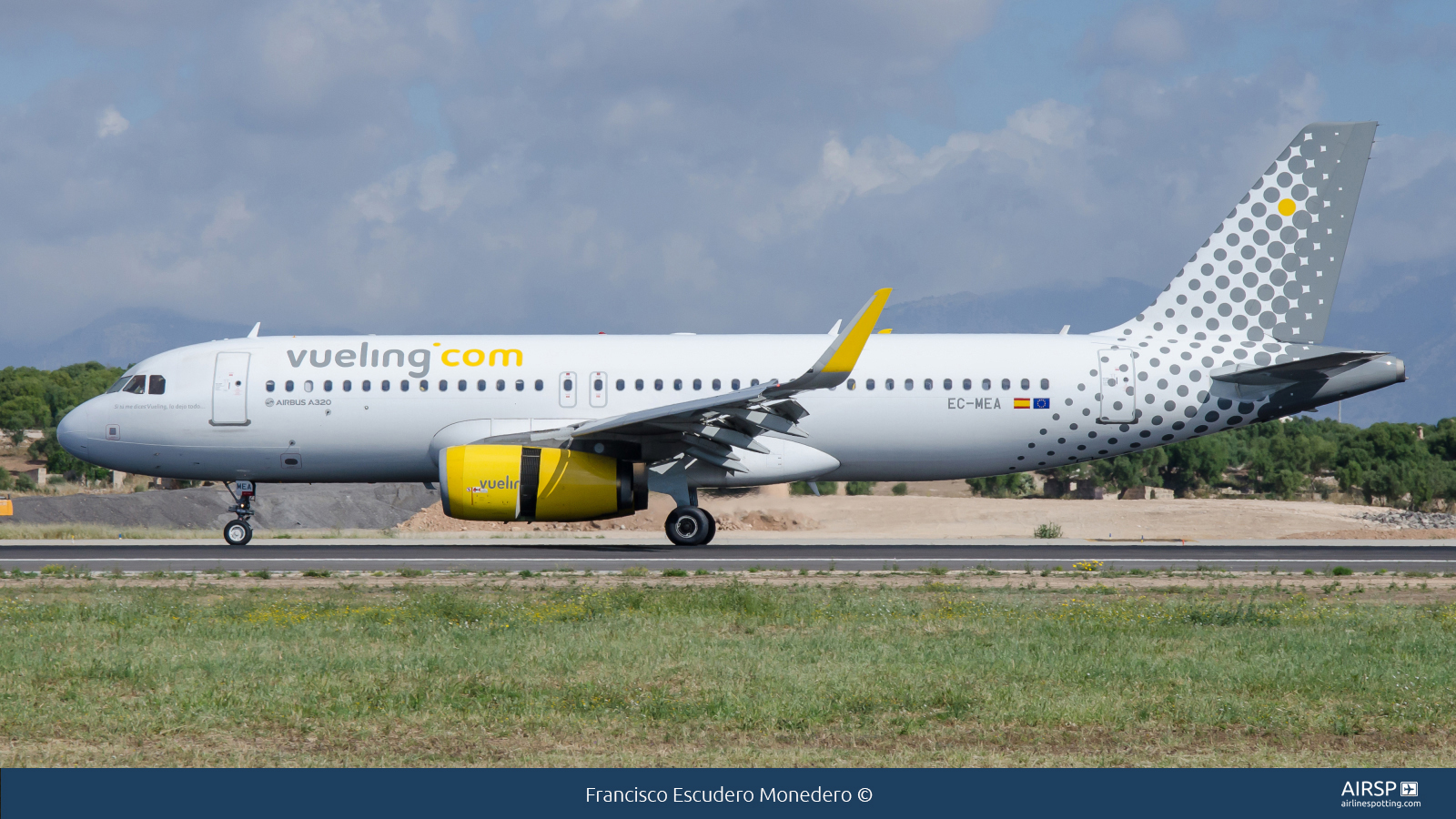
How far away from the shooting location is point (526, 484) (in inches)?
798

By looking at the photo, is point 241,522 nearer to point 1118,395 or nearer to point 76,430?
point 76,430

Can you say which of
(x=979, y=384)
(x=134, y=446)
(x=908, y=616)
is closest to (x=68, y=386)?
(x=134, y=446)

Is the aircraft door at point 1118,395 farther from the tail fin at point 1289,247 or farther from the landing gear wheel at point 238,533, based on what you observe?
the landing gear wheel at point 238,533

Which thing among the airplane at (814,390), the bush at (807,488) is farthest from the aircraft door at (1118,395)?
the bush at (807,488)

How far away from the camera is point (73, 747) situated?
734 centimetres

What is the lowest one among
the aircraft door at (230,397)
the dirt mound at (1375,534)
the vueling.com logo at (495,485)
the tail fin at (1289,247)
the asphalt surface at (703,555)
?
the asphalt surface at (703,555)

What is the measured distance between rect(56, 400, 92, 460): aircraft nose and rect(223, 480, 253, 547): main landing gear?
9.38 feet

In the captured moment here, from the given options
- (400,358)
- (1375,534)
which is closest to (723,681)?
(400,358)

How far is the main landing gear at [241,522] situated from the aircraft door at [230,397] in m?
1.20

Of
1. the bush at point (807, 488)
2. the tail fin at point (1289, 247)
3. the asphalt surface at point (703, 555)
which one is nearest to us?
the asphalt surface at point (703, 555)

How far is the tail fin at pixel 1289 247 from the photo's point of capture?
917 inches

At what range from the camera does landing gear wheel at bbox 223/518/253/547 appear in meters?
22.6

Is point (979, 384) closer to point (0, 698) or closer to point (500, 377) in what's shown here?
point (500, 377)

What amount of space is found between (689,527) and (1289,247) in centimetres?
1200
